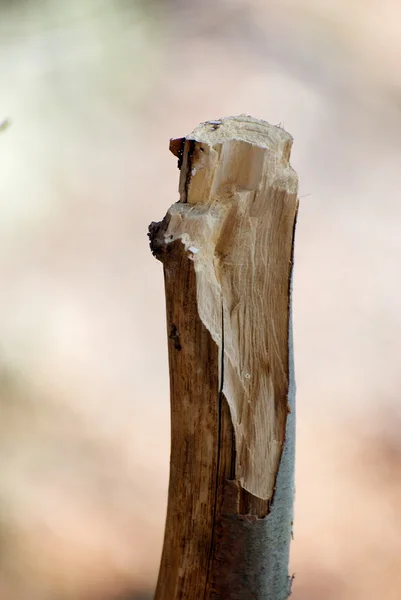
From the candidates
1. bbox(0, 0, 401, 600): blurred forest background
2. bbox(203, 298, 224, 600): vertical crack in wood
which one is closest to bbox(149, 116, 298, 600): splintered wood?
bbox(203, 298, 224, 600): vertical crack in wood

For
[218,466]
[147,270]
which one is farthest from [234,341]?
[147,270]

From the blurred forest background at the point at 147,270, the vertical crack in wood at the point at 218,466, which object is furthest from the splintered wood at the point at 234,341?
the blurred forest background at the point at 147,270

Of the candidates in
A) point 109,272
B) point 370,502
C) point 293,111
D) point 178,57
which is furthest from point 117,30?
point 370,502

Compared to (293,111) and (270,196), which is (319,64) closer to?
(293,111)

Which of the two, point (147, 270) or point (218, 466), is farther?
point (147, 270)

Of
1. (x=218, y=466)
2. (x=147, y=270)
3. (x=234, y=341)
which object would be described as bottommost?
(x=218, y=466)

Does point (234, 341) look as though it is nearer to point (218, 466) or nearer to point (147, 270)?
point (218, 466)

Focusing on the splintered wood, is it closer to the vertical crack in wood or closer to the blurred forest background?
the vertical crack in wood
